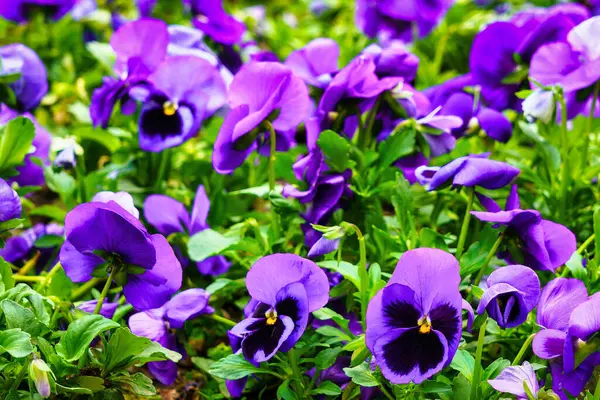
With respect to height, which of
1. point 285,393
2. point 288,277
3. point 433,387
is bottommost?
point 285,393

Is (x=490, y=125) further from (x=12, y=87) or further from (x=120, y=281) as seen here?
(x=12, y=87)

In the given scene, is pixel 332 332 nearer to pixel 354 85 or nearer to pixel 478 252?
pixel 478 252

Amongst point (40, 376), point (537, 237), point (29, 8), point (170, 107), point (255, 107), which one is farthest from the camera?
point (29, 8)

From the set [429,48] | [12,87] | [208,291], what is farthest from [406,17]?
[208,291]

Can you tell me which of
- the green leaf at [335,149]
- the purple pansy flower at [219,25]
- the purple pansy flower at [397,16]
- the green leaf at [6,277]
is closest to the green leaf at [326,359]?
the green leaf at [335,149]

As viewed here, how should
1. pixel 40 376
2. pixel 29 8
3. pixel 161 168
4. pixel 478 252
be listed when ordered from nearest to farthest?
pixel 40 376, pixel 478 252, pixel 161 168, pixel 29 8

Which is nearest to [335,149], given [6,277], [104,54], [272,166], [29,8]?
[272,166]

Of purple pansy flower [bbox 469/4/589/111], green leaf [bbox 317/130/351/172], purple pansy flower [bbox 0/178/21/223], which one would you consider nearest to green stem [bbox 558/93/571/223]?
purple pansy flower [bbox 469/4/589/111]
